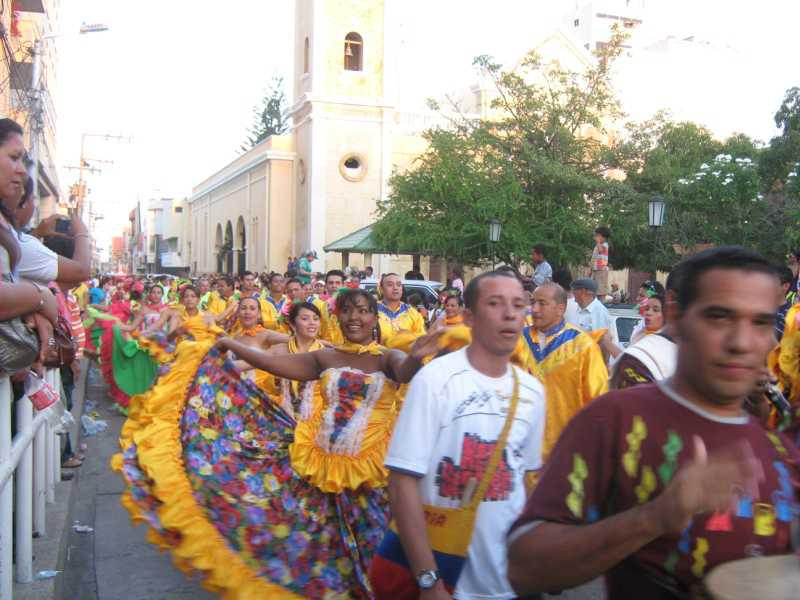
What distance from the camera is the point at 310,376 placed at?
17.5 feet

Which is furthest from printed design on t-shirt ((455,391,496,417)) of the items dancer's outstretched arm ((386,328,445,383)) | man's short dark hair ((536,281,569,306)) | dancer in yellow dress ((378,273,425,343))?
dancer in yellow dress ((378,273,425,343))

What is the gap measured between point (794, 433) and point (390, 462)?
1.32m

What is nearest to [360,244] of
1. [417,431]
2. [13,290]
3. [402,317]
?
[402,317]

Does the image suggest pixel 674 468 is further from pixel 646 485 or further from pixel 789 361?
pixel 789 361

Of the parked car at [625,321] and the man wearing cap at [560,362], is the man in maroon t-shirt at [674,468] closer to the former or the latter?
the man wearing cap at [560,362]

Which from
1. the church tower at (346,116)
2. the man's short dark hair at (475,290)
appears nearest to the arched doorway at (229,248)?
the church tower at (346,116)

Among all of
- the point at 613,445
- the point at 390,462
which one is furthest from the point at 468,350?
the point at 613,445

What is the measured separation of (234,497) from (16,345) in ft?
6.73

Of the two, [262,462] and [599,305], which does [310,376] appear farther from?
[599,305]

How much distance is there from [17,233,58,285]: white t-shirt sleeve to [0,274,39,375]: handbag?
0.33 metres

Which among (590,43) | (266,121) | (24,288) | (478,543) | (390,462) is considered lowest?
(478,543)

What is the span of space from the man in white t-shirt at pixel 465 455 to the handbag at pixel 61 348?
1982 mm

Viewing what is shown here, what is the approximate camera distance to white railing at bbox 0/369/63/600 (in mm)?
4004

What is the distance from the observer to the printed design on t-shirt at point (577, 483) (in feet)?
6.17
